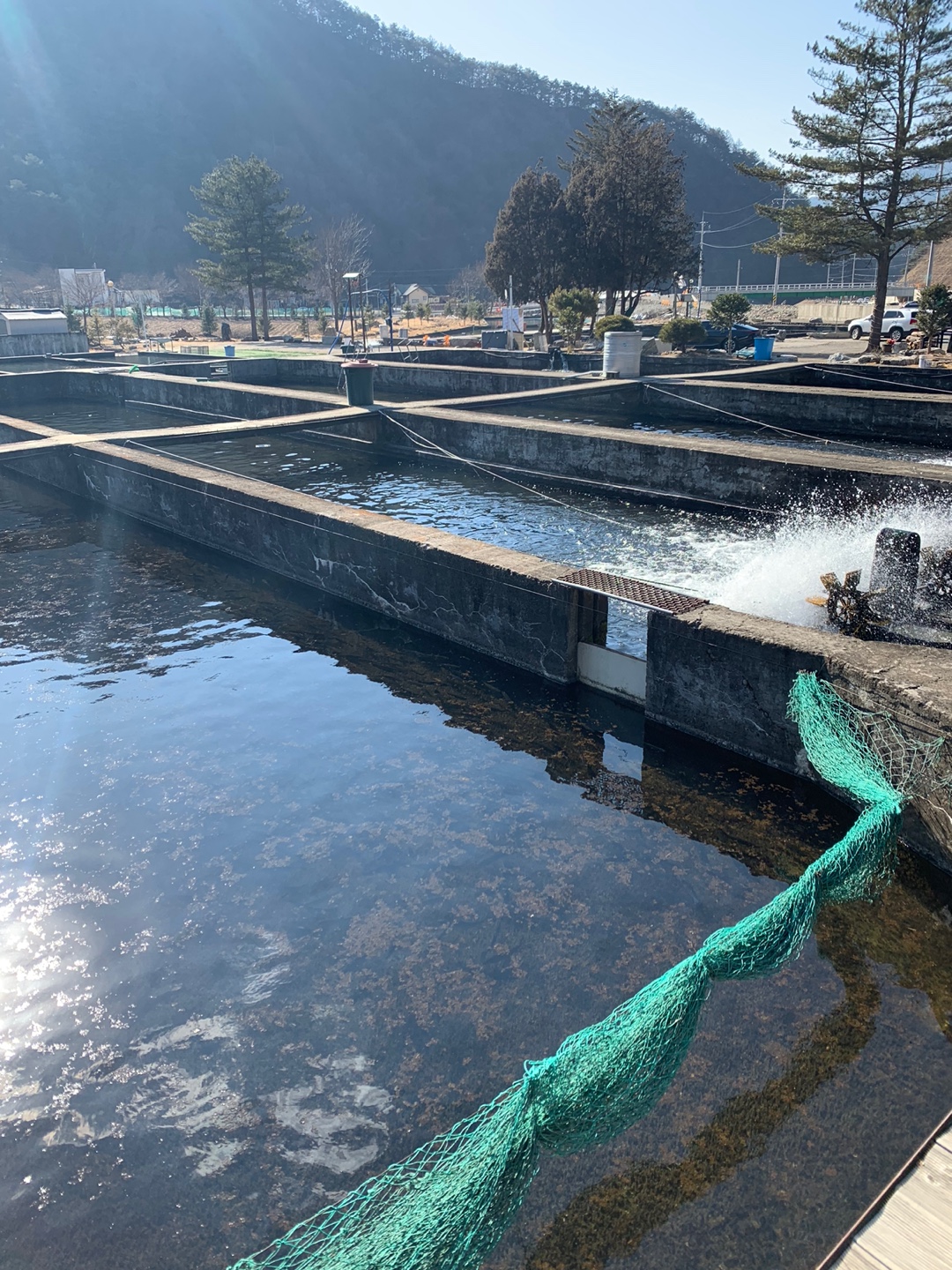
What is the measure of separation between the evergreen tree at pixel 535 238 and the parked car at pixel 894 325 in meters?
13.0

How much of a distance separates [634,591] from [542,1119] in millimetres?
4683

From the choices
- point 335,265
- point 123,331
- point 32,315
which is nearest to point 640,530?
point 32,315

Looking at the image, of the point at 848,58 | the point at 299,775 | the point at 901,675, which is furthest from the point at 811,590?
the point at 848,58

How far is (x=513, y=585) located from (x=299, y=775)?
2580mm

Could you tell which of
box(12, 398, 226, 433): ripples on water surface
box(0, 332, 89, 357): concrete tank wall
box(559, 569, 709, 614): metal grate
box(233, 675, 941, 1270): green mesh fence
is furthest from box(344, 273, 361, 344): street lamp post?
box(233, 675, 941, 1270): green mesh fence

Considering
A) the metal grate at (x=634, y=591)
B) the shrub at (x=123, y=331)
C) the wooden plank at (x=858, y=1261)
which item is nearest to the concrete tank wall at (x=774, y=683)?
the metal grate at (x=634, y=591)

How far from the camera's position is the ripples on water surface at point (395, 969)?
10.4 feet

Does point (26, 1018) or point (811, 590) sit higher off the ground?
point (811, 590)

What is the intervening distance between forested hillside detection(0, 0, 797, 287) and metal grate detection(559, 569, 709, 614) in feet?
383

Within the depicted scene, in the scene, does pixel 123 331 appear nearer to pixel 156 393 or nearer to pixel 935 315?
pixel 156 393

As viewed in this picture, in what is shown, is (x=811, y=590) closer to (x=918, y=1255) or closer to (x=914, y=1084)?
(x=914, y=1084)

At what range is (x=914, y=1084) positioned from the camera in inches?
138

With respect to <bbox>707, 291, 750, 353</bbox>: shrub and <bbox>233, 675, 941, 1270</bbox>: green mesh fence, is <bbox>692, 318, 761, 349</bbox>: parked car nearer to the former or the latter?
<bbox>707, 291, 750, 353</bbox>: shrub

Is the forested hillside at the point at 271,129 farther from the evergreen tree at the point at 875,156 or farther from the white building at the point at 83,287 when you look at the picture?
the evergreen tree at the point at 875,156
